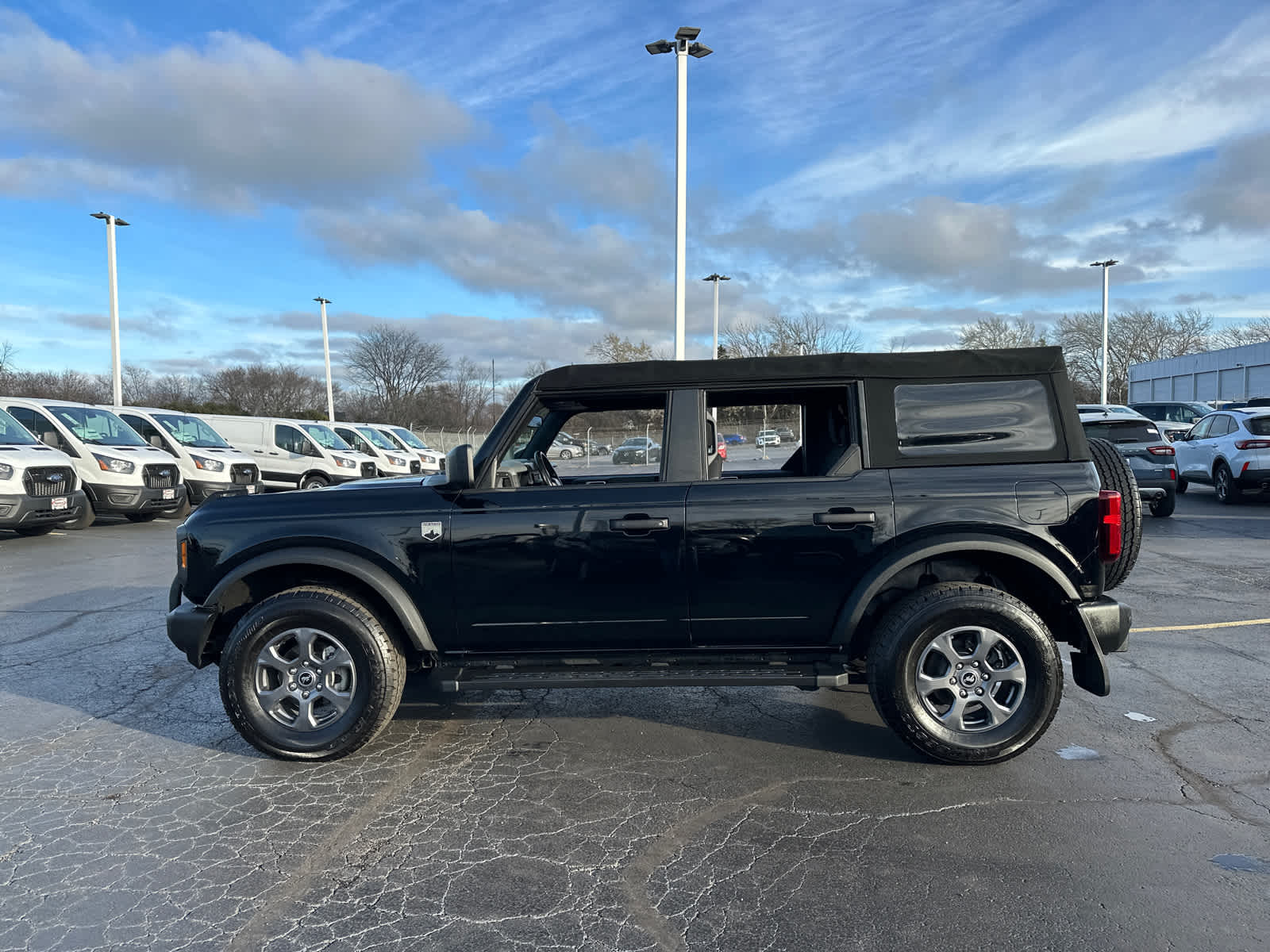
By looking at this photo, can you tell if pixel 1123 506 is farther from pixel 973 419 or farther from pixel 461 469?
pixel 461 469

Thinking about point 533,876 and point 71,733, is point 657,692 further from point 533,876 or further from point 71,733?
point 71,733

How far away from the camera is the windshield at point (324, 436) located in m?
19.5

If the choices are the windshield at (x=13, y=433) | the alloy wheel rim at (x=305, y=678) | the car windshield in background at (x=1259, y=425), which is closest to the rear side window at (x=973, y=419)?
the alloy wheel rim at (x=305, y=678)

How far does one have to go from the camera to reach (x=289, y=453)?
1886 centimetres

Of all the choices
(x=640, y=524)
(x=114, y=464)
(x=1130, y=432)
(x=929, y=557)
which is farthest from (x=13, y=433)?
(x=1130, y=432)

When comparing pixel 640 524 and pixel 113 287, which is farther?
pixel 113 287

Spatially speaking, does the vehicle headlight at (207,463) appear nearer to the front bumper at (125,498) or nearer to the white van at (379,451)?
the front bumper at (125,498)

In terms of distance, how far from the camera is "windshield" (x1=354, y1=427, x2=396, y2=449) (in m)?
23.3

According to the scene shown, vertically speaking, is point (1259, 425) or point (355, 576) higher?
point (1259, 425)

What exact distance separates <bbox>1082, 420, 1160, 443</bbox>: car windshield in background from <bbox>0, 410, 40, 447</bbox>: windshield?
1505 centimetres

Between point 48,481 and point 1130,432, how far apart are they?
1511 centimetres

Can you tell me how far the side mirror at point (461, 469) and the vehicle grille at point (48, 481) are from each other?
1037cm

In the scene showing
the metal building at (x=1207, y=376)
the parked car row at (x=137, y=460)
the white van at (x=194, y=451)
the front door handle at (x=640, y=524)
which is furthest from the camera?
the metal building at (x=1207, y=376)

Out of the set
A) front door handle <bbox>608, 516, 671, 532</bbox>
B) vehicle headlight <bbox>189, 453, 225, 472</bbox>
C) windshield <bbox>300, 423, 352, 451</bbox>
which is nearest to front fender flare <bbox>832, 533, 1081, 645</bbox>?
front door handle <bbox>608, 516, 671, 532</bbox>
